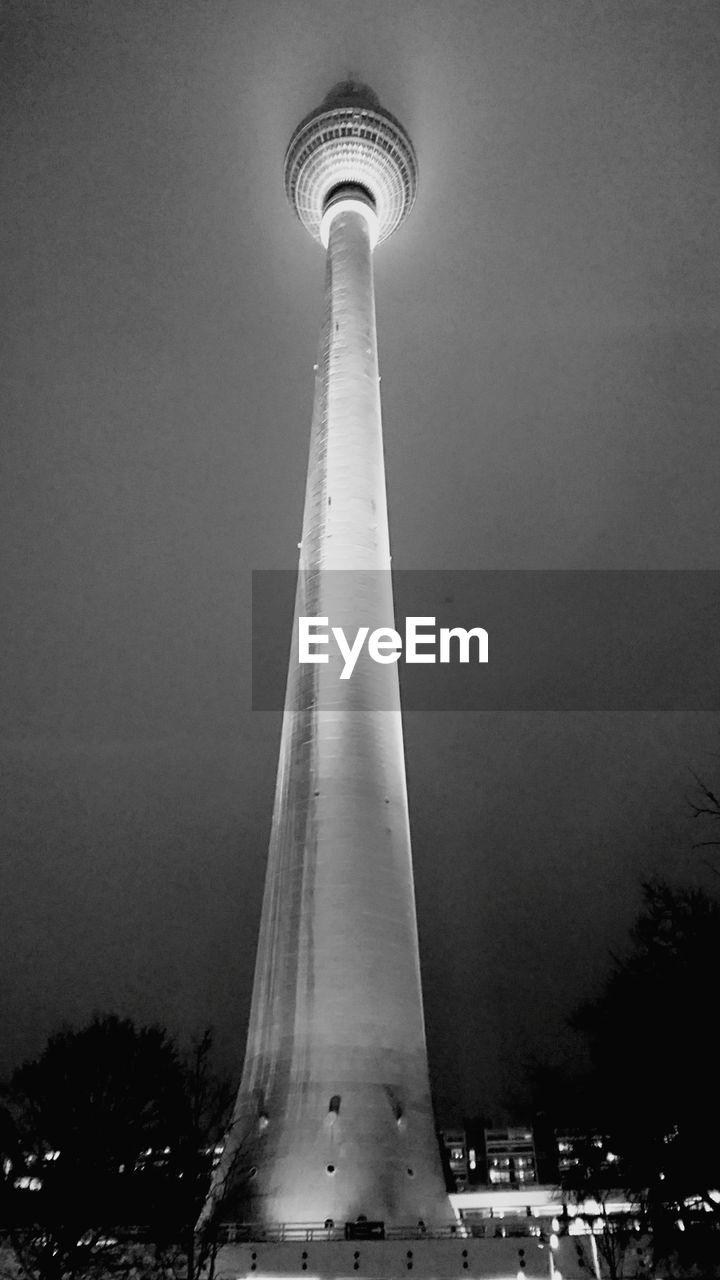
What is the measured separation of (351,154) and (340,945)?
57093mm

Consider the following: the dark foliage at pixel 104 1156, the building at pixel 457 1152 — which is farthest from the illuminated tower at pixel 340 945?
the building at pixel 457 1152

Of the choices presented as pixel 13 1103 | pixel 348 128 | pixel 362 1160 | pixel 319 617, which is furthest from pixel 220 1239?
pixel 348 128

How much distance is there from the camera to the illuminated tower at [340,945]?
106ft

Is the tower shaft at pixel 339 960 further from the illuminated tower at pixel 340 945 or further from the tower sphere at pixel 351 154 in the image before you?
the tower sphere at pixel 351 154

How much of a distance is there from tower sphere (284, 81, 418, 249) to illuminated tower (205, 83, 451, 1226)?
25.8 m

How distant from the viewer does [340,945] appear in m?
36.2

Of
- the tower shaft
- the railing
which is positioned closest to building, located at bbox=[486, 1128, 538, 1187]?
the tower shaft

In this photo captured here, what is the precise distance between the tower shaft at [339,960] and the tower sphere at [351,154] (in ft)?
108

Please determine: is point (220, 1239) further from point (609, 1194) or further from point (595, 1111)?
point (609, 1194)

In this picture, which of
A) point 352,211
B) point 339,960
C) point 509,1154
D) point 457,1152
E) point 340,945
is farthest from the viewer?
point 509,1154

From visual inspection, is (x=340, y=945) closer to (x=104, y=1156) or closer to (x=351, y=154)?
(x=104, y=1156)

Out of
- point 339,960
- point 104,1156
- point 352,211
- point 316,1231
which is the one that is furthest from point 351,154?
point 316,1231

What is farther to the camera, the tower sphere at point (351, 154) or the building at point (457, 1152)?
the building at point (457, 1152)

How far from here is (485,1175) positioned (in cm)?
12206
